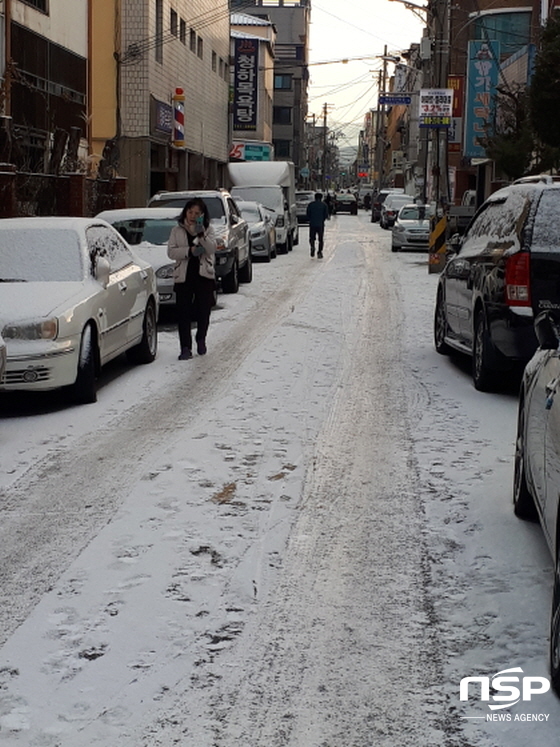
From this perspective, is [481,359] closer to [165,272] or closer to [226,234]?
[165,272]

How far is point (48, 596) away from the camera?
5234mm

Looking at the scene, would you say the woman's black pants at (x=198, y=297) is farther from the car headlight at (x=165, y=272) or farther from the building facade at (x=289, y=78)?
the building facade at (x=289, y=78)

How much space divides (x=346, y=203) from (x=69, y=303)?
75.5 metres

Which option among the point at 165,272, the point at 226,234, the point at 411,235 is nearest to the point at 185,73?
the point at 411,235

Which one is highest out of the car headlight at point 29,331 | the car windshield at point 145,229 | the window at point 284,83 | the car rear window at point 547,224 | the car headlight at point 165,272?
the window at point 284,83

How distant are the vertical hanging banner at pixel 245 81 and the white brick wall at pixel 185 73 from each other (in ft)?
4.29

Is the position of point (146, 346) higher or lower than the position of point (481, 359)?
lower

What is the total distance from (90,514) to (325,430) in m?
2.70

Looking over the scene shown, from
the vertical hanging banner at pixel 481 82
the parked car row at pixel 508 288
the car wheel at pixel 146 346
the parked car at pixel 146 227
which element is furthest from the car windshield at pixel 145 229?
the vertical hanging banner at pixel 481 82

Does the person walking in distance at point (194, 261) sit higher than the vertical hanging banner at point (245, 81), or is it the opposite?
the vertical hanging banner at point (245, 81)

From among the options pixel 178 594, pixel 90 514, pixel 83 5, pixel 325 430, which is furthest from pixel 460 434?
pixel 83 5

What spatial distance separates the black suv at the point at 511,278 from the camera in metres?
9.76

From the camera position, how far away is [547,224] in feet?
32.3

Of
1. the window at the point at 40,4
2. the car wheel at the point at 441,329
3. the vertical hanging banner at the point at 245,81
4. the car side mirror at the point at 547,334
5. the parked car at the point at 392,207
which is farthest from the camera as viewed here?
the vertical hanging banner at the point at 245,81
